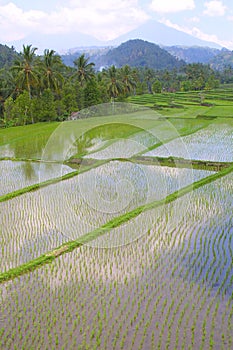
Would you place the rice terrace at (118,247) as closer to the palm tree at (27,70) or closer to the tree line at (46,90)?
the palm tree at (27,70)

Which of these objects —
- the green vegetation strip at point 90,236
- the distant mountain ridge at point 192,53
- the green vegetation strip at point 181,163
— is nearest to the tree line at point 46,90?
the green vegetation strip at point 181,163

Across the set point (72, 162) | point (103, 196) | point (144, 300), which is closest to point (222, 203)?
point (103, 196)

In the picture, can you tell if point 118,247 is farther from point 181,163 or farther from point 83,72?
point 83,72

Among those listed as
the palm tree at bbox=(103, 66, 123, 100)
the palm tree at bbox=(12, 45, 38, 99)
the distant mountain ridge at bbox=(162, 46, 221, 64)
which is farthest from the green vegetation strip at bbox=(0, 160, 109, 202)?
the distant mountain ridge at bbox=(162, 46, 221, 64)

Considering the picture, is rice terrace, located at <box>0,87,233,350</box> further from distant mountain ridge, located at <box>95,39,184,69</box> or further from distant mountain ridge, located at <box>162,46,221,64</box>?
distant mountain ridge, located at <box>162,46,221,64</box>

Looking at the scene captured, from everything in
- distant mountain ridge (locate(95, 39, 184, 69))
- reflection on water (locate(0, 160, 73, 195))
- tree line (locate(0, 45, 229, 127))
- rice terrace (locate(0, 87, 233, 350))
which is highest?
distant mountain ridge (locate(95, 39, 184, 69))

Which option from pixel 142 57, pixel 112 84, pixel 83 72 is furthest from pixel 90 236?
pixel 142 57
